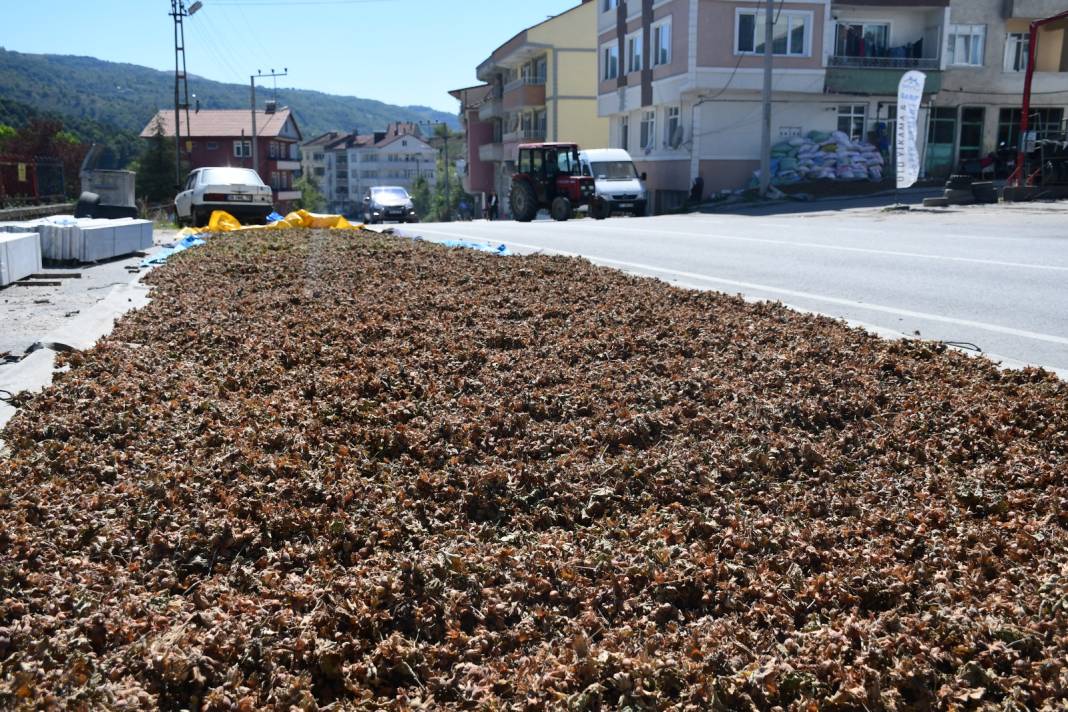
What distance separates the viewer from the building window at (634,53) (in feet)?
152

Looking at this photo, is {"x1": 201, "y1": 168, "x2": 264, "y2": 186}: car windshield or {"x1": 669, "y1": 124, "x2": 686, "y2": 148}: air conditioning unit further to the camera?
{"x1": 669, "y1": 124, "x2": 686, "y2": 148}: air conditioning unit

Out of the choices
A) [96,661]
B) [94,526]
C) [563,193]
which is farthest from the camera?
[563,193]

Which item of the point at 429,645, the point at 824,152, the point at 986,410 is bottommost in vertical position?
the point at 429,645

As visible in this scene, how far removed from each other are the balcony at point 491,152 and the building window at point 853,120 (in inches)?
1198

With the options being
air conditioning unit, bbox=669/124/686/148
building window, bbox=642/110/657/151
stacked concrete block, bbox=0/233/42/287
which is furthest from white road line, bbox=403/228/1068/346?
building window, bbox=642/110/657/151

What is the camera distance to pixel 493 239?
18297 millimetres

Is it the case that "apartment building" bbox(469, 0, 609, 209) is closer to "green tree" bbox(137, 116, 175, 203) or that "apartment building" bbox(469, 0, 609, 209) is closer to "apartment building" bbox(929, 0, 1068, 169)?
"apartment building" bbox(929, 0, 1068, 169)

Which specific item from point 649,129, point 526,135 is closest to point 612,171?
point 649,129

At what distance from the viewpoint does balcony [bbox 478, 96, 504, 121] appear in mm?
67406

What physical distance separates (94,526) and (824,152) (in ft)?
129

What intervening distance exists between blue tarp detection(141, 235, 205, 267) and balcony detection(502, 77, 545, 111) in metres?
44.8

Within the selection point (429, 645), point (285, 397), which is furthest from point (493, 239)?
point (429, 645)

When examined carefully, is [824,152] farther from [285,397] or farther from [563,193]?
[285,397]

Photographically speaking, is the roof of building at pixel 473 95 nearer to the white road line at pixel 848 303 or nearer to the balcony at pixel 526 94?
the balcony at pixel 526 94
